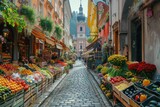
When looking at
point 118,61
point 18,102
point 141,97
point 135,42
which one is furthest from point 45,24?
point 141,97

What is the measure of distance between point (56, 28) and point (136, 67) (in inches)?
599

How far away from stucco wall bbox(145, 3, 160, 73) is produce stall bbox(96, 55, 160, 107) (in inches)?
16.5

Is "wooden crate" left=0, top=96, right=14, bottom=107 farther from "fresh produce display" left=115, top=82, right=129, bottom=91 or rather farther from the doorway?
the doorway

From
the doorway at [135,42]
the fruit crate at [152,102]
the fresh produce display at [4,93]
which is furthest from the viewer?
the doorway at [135,42]

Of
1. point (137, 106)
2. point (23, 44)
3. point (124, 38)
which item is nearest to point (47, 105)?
point (137, 106)

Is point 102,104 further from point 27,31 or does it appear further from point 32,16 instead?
point 32,16

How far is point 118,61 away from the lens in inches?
410

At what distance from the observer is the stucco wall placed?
834 cm

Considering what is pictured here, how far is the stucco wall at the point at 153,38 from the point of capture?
8.34m

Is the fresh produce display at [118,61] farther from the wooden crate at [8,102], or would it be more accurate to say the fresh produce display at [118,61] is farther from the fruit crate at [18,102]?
the wooden crate at [8,102]

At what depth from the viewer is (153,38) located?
8.91 meters

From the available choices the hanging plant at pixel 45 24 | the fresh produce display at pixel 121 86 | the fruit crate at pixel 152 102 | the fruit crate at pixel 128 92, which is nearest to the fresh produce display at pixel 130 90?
the fruit crate at pixel 128 92

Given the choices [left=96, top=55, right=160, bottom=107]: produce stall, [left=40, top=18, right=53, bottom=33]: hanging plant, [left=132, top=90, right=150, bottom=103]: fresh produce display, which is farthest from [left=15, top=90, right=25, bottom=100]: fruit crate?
[left=40, top=18, right=53, bottom=33]: hanging plant

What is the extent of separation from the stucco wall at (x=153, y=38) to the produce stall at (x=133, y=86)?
42cm
